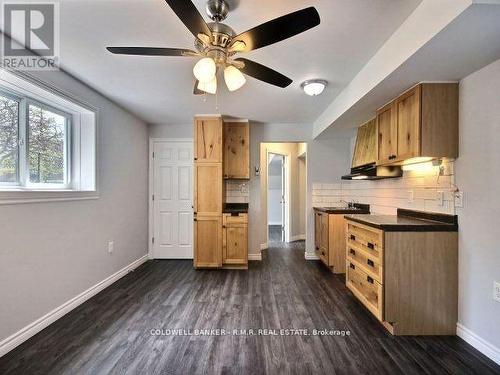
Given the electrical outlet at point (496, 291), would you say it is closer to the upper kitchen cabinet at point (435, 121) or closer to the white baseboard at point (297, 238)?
the upper kitchen cabinet at point (435, 121)

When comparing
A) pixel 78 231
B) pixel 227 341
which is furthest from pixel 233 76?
pixel 78 231

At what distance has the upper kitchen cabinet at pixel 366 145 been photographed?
310cm

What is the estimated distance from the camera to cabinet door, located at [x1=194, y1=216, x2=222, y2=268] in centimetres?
378

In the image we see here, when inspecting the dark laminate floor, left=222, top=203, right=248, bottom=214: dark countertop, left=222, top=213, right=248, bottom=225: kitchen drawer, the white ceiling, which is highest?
the white ceiling

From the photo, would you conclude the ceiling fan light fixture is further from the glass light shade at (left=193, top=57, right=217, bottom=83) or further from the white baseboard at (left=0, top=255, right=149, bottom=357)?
the white baseboard at (left=0, top=255, right=149, bottom=357)

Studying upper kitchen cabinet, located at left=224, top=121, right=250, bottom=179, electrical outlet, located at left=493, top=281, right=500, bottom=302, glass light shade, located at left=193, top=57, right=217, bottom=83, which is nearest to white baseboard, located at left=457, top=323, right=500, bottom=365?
electrical outlet, located at left=493, top=281, right=500, bottom=302

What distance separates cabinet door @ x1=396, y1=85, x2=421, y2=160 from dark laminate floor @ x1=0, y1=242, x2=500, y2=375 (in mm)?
1552

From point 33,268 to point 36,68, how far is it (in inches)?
66.0

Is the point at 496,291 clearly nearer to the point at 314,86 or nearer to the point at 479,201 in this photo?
the point at 479,201

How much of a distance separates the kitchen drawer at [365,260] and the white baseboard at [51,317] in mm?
2889

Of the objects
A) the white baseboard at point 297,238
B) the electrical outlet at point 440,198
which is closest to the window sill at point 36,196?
the electrical outlet at point 440,198

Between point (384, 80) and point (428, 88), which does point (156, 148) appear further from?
point (428, 88)

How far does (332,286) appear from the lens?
310 centimetres

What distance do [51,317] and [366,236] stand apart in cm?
297
